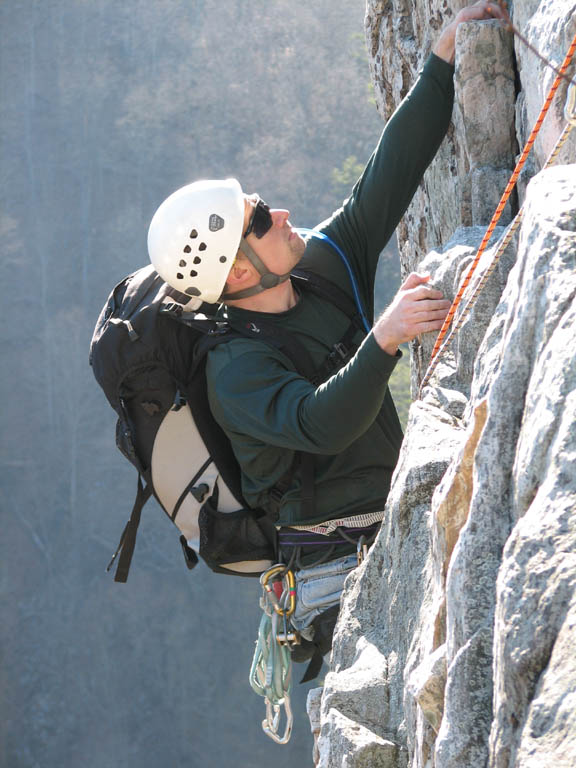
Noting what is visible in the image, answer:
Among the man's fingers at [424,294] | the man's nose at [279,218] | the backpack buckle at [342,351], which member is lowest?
the backpack buckle at [342,351]

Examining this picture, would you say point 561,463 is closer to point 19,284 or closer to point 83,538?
point 83,538

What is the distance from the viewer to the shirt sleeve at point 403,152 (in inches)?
167

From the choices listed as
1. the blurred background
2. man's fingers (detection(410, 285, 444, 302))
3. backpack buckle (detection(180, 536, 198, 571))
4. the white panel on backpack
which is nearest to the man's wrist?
man's fingers (detection(410, 285, 444, 302))

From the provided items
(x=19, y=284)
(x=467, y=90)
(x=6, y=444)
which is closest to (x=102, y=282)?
(x=19, y=284)

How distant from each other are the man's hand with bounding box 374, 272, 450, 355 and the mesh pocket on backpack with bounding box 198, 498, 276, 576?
1572mm

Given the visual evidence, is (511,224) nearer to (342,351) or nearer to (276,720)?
(342,351)

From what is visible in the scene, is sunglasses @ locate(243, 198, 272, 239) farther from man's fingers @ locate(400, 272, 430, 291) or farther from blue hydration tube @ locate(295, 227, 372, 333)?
man's fingers @ locate(400, 272, 430, 291)

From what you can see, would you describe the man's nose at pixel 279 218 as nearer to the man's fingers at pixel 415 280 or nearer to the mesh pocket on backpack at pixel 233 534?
the man's fingers at pixel 415 280

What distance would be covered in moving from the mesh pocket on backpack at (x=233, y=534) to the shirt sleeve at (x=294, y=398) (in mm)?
582

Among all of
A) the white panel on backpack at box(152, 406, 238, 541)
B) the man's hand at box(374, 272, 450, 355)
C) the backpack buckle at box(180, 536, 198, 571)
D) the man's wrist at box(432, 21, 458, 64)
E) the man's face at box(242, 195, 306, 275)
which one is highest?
the man's wrist at box(432, 21, 458, 64)

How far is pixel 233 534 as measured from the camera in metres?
4.68

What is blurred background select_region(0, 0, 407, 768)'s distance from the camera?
2672 cm

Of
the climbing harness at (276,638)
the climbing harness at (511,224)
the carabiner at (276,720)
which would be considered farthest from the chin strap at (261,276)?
the carabiner at (276,720)

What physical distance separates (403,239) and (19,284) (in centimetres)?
2848
